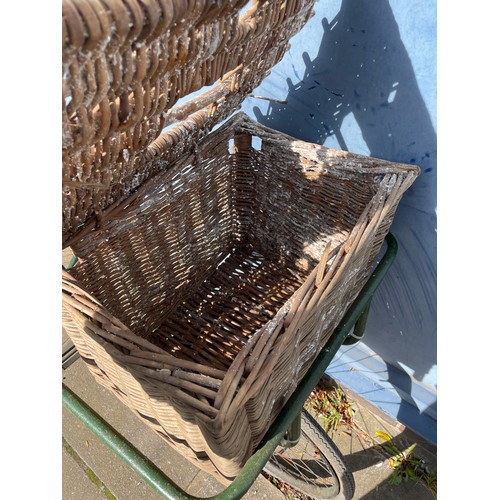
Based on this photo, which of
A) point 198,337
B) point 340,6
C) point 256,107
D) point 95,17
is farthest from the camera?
point 256,107

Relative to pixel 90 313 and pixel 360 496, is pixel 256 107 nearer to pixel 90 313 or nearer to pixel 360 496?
pixel 90 313

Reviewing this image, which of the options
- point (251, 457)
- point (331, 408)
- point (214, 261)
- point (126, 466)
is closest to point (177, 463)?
point (126, 466)

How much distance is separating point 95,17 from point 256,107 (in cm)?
81

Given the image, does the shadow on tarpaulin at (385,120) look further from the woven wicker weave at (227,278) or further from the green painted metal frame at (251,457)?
the green painted metal frame at (251,457)

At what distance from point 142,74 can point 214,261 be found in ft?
2.39

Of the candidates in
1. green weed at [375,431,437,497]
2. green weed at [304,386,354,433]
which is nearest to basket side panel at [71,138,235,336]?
green weed at [304,386,354,433]

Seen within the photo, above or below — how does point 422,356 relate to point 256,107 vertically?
below

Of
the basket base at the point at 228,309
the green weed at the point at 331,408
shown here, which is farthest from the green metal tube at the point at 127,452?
the green weed at the point at 331,408

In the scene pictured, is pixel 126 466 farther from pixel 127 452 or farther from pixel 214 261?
pixel 127 452

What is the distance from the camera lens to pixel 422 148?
88cm

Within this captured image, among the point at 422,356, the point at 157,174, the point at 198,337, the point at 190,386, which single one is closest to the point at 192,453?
the point at 190,386

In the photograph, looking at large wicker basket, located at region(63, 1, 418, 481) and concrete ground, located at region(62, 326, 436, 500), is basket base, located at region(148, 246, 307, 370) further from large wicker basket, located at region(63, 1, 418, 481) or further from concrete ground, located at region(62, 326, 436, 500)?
concrete ground, located at region(62, 326, 436, 500)

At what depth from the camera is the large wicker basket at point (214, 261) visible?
56cm

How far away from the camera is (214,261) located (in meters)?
1.21
